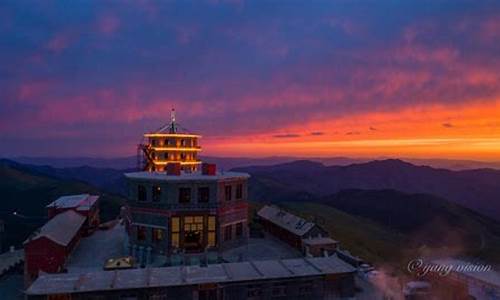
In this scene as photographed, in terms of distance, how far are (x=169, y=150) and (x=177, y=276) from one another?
4674 centimetres

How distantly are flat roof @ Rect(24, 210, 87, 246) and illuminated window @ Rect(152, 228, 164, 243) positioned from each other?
6.95 meters

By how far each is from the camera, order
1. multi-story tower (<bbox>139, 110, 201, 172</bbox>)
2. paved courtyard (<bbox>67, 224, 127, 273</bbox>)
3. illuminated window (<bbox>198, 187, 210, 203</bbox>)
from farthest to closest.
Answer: multi-story tower (<bbox>139, 110, 201, 172</bbox>), illuminated window (<bbox>198, 187, 210, 203</bbox>), paved courtyard (<bbox>67, 224, 127, 273</bbox>)

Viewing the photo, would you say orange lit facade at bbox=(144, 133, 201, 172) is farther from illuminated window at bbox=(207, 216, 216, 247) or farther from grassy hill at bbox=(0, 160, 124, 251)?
illuminated window at bbox=(207, 216, 216, 247)

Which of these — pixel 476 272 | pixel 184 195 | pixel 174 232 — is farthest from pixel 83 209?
pixel 476 272

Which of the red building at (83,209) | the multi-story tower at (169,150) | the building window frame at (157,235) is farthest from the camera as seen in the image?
the multi-story tower at (169,150)

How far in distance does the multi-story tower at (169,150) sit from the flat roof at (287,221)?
937 inches

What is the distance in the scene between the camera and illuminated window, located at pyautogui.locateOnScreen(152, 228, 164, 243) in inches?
1649

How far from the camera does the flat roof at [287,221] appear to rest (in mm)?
44375

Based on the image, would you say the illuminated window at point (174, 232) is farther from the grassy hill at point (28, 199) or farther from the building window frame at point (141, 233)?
the grassy hill at point (28, 199)

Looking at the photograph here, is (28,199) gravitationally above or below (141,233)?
below

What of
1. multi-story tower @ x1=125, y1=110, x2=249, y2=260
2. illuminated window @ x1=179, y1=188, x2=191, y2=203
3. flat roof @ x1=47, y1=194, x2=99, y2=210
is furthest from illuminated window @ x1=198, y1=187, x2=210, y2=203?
flat roof @ x1=47, y1=194, x2=99, y2=210

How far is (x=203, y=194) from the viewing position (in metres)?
42.4

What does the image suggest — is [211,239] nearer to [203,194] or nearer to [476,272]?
[203,194]

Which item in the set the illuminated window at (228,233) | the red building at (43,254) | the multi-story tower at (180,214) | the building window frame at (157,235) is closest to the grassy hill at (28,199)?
the red building at (43,254)
